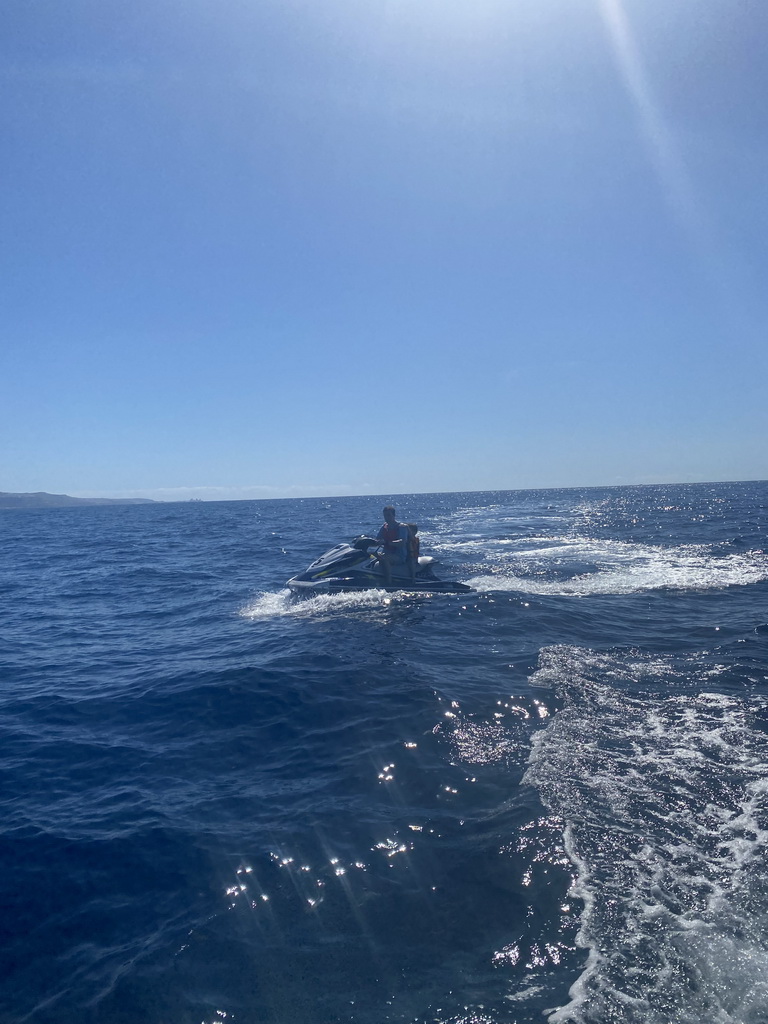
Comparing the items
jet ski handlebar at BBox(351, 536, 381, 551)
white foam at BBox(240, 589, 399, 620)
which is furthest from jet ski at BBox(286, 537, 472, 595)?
white foam at BBox(240, 589, 399, 620)

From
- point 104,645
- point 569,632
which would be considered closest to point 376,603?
point 569,632

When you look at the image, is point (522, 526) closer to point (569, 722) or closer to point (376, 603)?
point (376, 603)

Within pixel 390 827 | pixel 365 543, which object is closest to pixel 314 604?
pixel 365 543

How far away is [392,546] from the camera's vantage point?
59.9ft

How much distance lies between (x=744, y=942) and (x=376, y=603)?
1290cm

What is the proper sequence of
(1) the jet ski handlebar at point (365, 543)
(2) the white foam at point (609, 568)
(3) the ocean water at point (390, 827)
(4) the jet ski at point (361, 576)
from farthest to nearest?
1. (1) the jet ski handlebar at point (365, 543)
2. (2) the white foam at point (609, 568)
3. (4) the jet ski at point (361, 576)
4. (3) the ocean water at point (390, 827)

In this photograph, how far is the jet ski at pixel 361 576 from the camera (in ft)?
59.2

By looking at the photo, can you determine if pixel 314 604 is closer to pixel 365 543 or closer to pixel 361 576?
pixel 361 576

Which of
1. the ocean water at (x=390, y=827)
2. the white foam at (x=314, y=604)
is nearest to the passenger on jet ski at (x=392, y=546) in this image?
the white foam at (x=314, y=604)

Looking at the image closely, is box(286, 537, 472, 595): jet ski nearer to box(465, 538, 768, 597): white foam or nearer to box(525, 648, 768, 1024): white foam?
box(465, 538, 768, 597): white foam

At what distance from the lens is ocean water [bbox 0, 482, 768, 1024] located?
4180 mm

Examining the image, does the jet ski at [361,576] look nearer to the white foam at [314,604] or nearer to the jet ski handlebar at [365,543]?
the jet ski handlebar at [365,543]

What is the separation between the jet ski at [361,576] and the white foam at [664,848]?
9.25m

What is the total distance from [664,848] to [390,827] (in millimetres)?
2604
